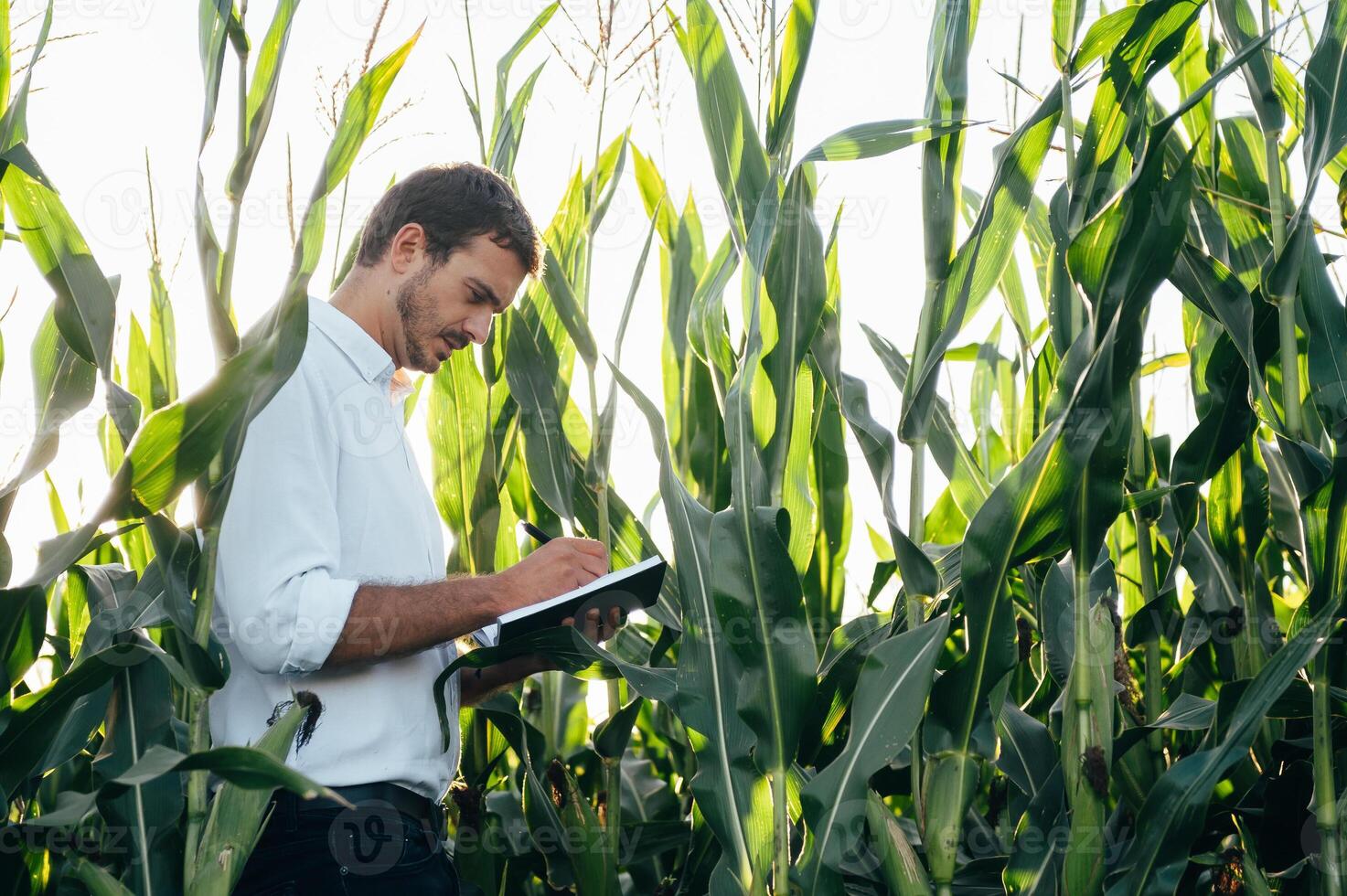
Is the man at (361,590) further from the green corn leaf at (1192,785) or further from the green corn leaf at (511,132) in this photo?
the green corn leaf at (1192,785)

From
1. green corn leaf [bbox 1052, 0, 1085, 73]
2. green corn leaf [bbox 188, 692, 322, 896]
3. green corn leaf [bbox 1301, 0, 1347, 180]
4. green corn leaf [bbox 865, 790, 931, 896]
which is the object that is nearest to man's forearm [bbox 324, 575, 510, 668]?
green corn leaf [bbox 188, 692, 322, 896]

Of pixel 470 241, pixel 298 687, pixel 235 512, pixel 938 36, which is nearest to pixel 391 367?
pixel 470 241

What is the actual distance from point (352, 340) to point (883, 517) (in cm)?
71

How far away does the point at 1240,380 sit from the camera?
4.89 feet

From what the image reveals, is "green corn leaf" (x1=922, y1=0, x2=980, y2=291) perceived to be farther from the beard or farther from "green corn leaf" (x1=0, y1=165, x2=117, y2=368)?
"green corn leaf" (x1=0, y1=165, x2=117, y2=368)

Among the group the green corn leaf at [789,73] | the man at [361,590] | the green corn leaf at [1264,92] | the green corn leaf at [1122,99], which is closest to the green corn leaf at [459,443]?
the man at [361,590]

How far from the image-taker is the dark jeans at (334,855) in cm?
127

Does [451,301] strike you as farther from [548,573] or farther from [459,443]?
[548,573]

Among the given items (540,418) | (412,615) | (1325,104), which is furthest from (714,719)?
(1325,104)

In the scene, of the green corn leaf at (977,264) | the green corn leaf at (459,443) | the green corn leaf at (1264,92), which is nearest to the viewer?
the green corn leaf at (977,264)

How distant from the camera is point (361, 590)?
1290mm

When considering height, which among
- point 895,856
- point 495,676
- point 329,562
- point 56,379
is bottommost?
point 895,856

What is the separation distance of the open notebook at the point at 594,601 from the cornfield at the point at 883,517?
0.03 m

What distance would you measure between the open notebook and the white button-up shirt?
0.15m
